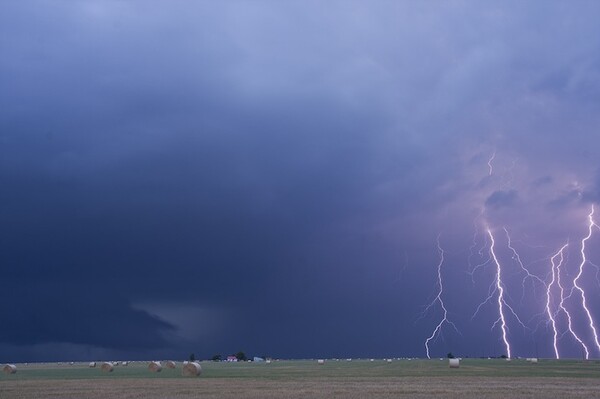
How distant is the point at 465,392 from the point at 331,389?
19.7 ft

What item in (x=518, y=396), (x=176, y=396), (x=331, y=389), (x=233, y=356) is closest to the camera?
(x=518, y=396)

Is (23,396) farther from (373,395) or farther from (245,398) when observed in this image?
(373,395)

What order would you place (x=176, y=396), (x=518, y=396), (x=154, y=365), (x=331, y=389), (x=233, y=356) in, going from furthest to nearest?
1. (x=233, y=356)
2. (x=154, y=365)
3. (x=331, y=389)
4. (x=176, y=396)
5. (x=518, y=396)

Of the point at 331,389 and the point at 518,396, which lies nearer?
the point at 518,396

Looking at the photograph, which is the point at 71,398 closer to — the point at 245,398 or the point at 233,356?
the point at 245,398

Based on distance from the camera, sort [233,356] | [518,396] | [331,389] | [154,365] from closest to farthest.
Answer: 1. [518,396]
2. [331,389]
3. [154,365]
4. [233,356]

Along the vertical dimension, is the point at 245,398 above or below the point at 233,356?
below

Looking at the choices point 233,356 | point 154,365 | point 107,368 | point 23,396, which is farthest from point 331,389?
point 233,356

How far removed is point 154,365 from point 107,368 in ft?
19.2

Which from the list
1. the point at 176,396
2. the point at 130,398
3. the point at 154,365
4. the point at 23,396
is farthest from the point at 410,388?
the point at 154,365

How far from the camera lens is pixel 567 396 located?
25.3 meters

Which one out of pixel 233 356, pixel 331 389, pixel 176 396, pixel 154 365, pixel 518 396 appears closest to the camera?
pixel 518 396

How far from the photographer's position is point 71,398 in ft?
88.3

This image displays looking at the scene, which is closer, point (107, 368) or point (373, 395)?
point (373, 395)
